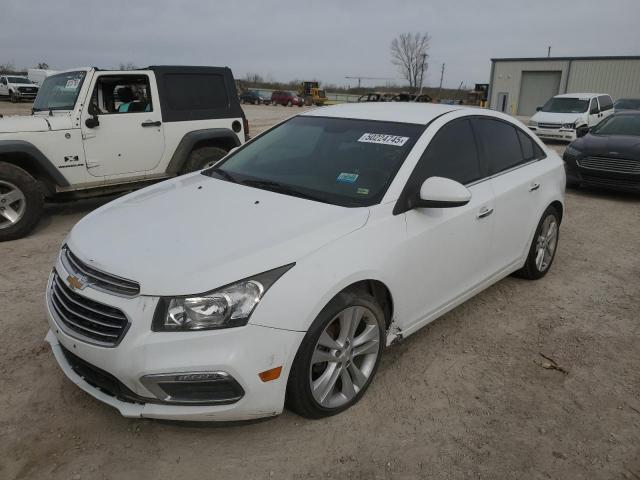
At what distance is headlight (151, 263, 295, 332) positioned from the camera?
2.26m

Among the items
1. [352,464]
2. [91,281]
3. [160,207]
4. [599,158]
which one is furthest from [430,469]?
[599,158]

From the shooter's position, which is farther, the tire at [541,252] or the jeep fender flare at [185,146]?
the jeep fender flare at [185,146]

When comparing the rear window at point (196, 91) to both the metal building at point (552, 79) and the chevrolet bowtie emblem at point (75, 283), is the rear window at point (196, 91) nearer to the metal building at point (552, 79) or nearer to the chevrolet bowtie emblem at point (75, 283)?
the chevrolet bowtie emblem at point (75, 283)

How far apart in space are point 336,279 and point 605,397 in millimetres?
1861

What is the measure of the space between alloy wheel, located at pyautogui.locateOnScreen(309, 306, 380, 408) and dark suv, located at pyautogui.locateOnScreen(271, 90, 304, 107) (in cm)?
4296

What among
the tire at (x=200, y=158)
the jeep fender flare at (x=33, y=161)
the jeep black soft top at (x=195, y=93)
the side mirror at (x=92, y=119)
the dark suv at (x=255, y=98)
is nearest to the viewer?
the jeep fender flare at (x=33, y=161)

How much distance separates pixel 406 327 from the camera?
123 inches

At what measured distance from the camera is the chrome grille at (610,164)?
804cm

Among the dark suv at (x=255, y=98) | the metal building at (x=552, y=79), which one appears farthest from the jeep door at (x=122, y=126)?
the dark suv at (x=255, y=98)

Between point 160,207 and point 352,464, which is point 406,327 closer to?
point 352,464

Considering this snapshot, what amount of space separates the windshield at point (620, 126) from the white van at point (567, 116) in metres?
6.72

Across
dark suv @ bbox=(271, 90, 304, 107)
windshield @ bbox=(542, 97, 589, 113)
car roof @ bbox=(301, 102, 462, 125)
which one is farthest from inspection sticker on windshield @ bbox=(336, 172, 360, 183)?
dark suv @ bbox=(271, 90, 304, 107)

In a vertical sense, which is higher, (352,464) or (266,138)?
(266,138)

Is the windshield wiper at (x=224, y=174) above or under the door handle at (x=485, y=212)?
above
